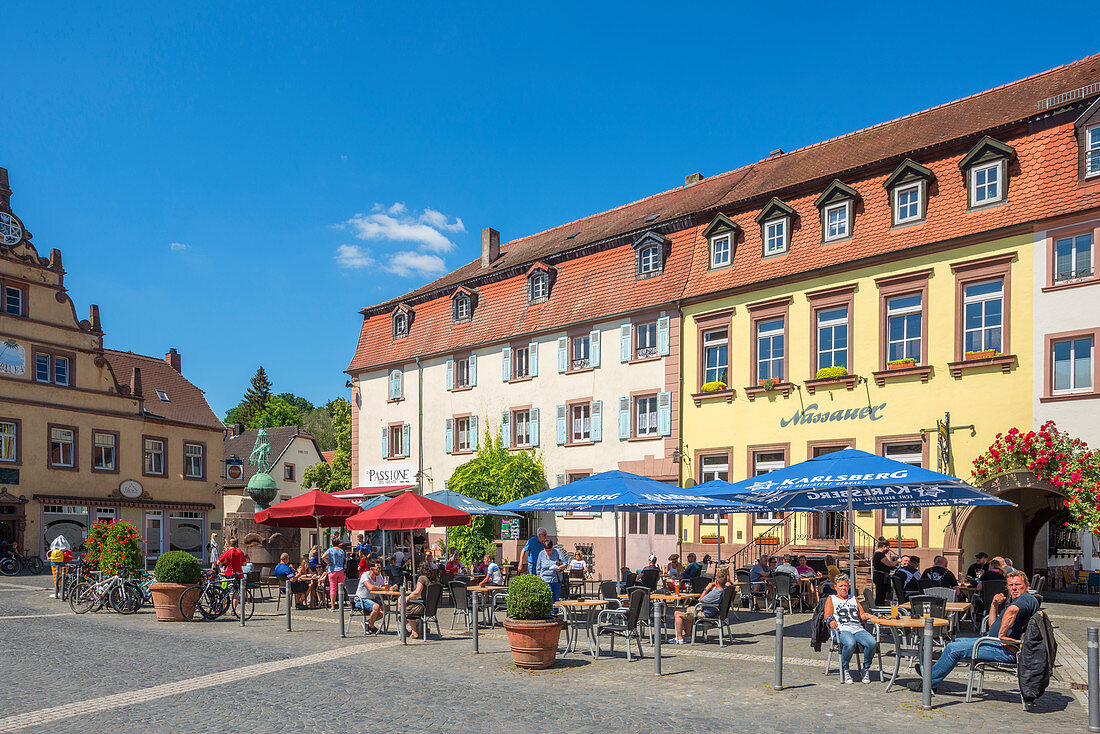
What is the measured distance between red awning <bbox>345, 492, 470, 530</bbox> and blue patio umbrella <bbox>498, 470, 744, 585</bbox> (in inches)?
55.1

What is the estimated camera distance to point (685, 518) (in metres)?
27.9

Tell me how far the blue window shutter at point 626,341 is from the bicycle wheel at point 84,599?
17.0 m

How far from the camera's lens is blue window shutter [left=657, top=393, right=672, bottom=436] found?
1139 inches

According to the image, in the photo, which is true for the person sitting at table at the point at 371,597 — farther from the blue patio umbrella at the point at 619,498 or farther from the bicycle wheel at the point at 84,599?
the bicycle wheel at the point at 84,599

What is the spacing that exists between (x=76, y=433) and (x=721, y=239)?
101ft

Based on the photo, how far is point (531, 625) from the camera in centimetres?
1210

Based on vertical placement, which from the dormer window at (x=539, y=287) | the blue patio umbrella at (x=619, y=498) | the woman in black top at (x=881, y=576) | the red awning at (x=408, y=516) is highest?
the dormer window at (x=539, y=287)

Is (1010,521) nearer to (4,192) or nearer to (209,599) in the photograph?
(209,599)

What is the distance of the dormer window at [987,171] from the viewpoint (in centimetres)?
2238

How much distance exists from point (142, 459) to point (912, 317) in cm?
3654

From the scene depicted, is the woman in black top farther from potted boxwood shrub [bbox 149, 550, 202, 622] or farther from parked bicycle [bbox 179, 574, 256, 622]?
potted boxwood shrub [bbox 149, 550, 202, 622]

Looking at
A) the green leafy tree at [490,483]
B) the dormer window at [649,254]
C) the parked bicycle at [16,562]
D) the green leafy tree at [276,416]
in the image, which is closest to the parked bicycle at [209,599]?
the green leafy tree at [490,483]

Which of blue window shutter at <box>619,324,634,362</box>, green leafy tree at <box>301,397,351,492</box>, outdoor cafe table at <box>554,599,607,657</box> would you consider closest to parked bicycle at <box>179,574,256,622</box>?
outdoor cafe table at <box>554,599,607,657</box>

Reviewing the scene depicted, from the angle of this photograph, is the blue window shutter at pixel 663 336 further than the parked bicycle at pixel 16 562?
No
